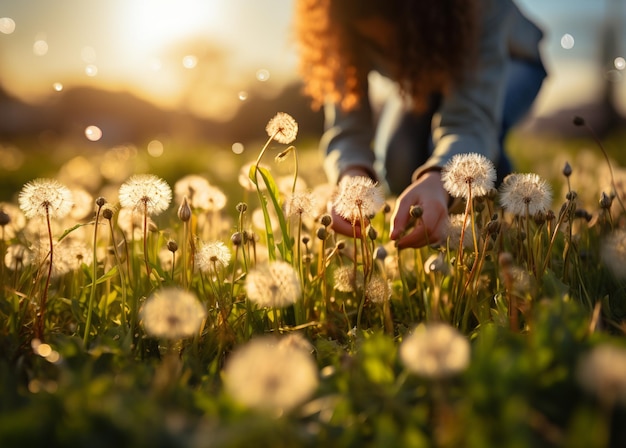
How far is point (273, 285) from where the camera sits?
1229 millimetres

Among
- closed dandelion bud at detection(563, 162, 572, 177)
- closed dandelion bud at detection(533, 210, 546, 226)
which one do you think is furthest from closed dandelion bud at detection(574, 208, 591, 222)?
closed dandelion bud at detection(533, 210, 546, 226)

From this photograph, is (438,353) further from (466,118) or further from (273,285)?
(466,118)

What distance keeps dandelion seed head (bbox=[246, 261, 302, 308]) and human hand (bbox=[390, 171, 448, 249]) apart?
1.50 ft

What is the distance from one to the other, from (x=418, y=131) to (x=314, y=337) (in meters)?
2.15

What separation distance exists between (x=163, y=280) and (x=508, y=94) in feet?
8.35

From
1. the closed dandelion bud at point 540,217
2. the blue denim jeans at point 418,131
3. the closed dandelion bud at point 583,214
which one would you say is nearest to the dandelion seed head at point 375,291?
the closed dandelion bud at point 540,217

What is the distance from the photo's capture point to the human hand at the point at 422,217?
5.49ft

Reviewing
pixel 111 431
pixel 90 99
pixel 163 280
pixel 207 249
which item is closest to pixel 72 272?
pixel 163 280

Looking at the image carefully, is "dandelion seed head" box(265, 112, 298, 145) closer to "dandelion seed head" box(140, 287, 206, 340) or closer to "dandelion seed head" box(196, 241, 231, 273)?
"dandelion seed head" box(196, 241, 231, 273)

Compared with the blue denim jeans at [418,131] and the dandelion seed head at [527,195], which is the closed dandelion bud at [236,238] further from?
the blue denim jeans at [418,131]

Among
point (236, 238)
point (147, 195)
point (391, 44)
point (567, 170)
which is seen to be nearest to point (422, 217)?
point (567, 170)

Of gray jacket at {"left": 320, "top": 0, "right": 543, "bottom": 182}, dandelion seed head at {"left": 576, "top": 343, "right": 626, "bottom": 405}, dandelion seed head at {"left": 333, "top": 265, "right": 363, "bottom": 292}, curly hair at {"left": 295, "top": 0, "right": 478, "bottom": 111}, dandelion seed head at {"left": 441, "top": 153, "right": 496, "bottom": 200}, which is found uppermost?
curly hair at {"left": 295, "top": 0, "right": 478, "bottom": 111}

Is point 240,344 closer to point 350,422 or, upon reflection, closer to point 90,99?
point 350,422

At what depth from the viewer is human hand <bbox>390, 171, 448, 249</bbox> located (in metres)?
1.67
